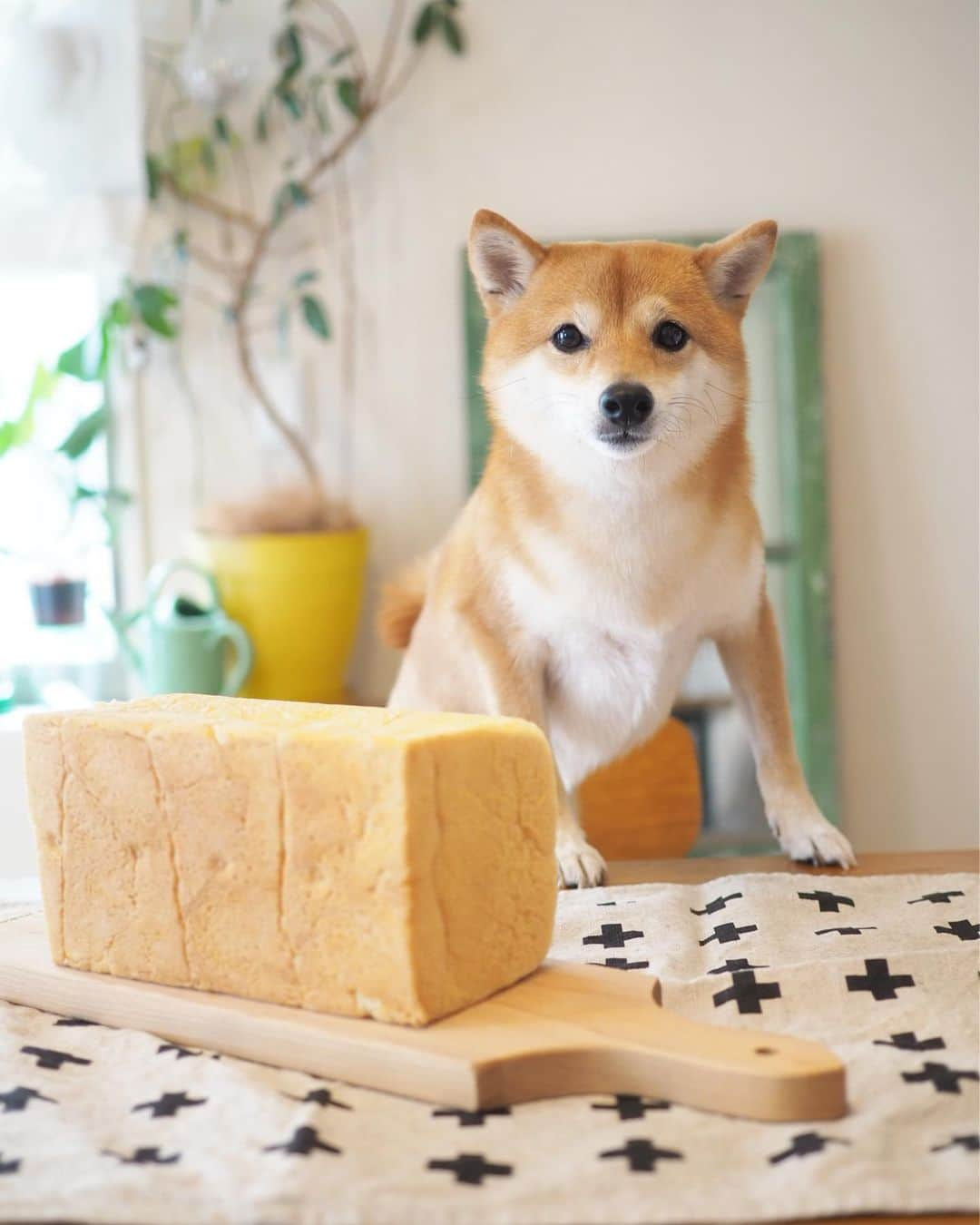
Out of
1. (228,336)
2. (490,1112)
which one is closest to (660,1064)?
(490,1112)

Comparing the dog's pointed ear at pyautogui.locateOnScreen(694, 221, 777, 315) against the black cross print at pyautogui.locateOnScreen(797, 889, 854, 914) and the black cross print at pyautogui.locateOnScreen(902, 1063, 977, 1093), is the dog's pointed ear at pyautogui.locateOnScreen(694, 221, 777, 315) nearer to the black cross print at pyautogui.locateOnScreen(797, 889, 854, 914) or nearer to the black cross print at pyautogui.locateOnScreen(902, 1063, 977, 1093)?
the black cross print at pyautogui.locateOnScreen(797, 889, 854, 914)

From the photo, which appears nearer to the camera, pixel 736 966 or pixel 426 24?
pixel 736 966

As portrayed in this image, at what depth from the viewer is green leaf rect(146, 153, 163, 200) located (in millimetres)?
2447

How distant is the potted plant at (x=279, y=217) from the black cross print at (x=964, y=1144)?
1829mm

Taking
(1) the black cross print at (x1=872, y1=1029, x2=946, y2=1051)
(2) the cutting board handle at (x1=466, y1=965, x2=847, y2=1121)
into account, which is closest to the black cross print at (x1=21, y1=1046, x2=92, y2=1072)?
(2) the cutting board handle at (x1=466, y1=965, x2=847, y2=1121)

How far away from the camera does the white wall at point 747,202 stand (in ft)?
8.36

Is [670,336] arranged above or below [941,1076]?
above

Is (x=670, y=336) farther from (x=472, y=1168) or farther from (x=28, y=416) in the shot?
(x=28, y=416)

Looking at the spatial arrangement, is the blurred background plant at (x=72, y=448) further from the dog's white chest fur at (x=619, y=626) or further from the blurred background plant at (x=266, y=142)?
the dog's white chest fur at (x=619, y=626)

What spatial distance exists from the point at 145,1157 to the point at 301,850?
0.19 m

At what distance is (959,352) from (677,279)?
1613 millimetres

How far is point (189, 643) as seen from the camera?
2299mm

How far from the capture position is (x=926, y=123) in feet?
8.48

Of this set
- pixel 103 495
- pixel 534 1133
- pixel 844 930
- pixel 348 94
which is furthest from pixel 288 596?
pixel 534 1133
